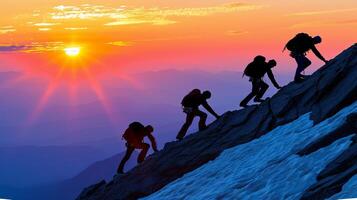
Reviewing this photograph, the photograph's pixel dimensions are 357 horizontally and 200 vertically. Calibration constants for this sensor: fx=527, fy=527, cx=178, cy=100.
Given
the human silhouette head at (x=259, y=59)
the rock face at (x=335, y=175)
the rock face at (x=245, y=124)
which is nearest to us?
the rock face at (x=335, y=175)

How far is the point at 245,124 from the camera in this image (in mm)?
24406

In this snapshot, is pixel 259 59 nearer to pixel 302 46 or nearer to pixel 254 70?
pixel 254 70

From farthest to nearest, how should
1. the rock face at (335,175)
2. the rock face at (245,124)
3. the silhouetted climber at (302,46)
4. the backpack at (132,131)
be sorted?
1. the backpack at (132,131)
2. the silhouetted climber at (302,46)
3. the rock face at (245,124)
4. the rock face at (335,175)

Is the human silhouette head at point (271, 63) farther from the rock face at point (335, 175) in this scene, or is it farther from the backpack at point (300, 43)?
the rock face at point (335, 175)

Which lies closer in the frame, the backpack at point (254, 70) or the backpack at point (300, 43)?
the backpack at point (300, 43)

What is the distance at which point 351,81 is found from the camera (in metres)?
20.4

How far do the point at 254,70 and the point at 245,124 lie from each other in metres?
2.55

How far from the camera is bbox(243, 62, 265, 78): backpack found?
24.4 m

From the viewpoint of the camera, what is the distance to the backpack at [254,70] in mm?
24359

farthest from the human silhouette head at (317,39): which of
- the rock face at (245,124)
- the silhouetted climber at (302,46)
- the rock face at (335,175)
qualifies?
the rock face at (335,175)

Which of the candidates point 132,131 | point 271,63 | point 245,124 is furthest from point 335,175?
point 132,131

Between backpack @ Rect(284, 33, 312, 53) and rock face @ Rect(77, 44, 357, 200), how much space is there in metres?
1.46

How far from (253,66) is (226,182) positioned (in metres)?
8.55

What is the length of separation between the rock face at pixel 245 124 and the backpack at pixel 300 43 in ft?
4.80
